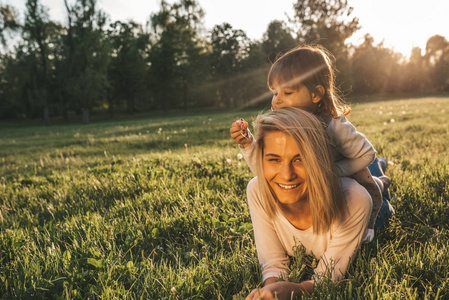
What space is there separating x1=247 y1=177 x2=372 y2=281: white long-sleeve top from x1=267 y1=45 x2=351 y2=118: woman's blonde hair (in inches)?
34.8

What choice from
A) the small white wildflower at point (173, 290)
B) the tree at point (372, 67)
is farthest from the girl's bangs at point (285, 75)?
the small white wildflower at point (173, 290)

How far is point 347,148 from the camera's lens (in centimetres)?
213

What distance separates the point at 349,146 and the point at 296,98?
76 centimetres

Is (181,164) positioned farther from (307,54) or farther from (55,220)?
(307,54)

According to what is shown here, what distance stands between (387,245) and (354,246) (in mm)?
438

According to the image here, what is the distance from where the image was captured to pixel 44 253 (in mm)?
2502

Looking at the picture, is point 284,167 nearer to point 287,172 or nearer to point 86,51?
point 287,172

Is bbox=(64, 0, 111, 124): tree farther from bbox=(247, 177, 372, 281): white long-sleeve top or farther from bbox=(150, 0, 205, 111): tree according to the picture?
bbox=(247, 177, 372, 281): white long-sleeve top

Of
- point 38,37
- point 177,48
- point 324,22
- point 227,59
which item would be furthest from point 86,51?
point 324,22

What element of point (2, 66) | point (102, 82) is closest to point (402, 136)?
point (102, 82)

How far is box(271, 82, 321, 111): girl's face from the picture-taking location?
8.79ft

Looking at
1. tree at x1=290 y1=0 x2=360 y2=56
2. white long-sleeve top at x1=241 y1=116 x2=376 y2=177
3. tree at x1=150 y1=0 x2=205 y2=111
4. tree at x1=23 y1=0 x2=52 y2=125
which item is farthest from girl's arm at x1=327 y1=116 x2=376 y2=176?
tree at x1=23 y1=0 x2=52 y2=125

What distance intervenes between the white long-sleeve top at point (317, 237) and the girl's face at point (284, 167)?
262mm

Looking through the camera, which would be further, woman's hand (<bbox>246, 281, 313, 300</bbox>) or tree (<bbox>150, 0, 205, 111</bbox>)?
tree (<bbox>150, 0, 205, 111</bbox>)
